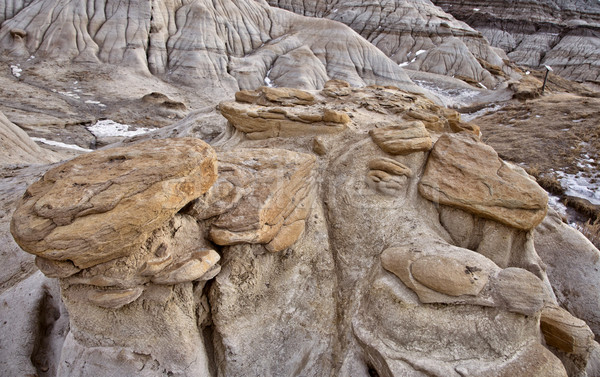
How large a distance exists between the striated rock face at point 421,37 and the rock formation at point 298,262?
3417 centimetres

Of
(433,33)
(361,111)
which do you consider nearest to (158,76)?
(361,111)

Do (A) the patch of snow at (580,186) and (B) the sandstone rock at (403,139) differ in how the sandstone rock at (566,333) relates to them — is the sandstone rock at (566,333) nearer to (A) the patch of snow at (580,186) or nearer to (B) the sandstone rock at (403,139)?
(B) the sandstone rock at (403,139)

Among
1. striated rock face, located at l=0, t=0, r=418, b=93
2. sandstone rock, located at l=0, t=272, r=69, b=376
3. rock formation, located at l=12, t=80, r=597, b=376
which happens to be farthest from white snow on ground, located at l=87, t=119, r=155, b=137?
rock formation, located at l=12, t=80, r=597, b=376

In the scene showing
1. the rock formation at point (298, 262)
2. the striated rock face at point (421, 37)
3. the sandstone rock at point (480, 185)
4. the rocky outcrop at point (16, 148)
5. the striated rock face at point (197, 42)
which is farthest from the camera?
the striated rock face at point (421, 37)

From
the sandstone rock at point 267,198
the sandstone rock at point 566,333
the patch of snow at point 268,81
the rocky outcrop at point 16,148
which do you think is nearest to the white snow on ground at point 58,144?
the rocky outcrop at point 16,148

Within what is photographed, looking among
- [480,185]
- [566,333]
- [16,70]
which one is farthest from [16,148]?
[16,70]

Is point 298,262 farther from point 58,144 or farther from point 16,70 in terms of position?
point 16,70

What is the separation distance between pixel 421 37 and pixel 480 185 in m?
39.9

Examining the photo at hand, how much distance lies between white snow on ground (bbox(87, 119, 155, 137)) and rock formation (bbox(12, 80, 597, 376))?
35.1ft

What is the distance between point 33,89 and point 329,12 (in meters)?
35.6

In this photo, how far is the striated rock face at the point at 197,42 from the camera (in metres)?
21.5

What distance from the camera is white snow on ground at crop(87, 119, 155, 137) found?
1294 centimetres

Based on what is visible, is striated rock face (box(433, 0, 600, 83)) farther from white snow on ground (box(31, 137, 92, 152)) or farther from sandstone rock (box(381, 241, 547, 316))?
white snow on ground (box(31, 137, 92, 152))

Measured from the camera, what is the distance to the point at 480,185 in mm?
4145
